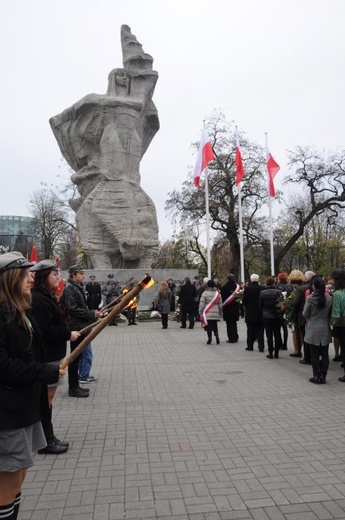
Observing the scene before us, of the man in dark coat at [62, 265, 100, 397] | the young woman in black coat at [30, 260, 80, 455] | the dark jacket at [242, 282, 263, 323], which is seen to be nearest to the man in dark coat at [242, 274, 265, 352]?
the dark jacket at [242, 282, 263, 323]

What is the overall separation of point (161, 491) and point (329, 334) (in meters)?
4.76

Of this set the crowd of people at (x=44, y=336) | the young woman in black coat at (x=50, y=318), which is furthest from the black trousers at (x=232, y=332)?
the young woman in black coat at (x=50, y=318)

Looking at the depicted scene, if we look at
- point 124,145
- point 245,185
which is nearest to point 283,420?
point 124,145

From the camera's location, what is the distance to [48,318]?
457 cm

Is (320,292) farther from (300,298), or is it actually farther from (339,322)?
(300,298)

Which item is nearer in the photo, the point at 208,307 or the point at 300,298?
the point at 300,298

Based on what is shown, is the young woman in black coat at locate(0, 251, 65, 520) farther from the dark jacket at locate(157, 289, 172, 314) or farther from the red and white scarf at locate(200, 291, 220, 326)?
the dark jacket at locate(157, 289, 172, 314)

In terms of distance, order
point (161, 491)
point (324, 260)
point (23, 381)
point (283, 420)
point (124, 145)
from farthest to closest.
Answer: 1. point (324, 260)
2. point (124, 145)
3. point (283, 420)
4. point (161, 491)
5. point (23, 381)

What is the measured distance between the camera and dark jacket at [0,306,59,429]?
2580 mm

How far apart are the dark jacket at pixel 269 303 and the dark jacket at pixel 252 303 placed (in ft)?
1.93

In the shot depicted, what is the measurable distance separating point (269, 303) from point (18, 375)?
831cm

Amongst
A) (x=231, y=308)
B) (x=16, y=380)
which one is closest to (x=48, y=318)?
(x=16, y=380)

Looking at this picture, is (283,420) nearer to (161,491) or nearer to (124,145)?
(161,491)

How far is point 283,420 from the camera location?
5738 mm
